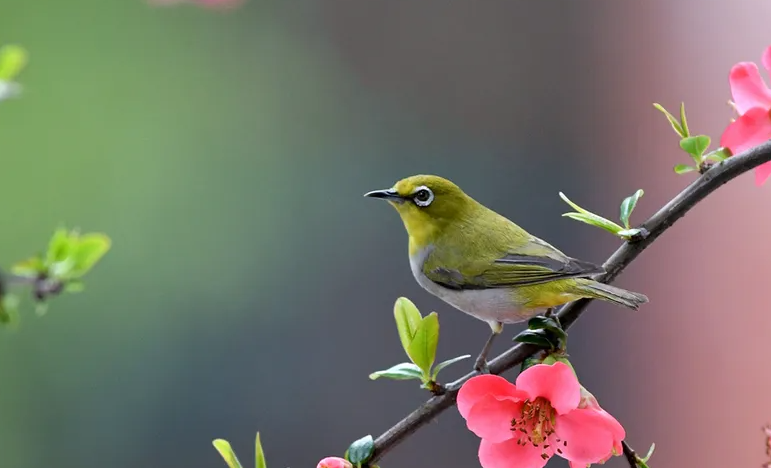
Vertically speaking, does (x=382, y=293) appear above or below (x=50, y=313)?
below

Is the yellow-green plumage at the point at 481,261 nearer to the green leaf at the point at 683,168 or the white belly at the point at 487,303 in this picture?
the white belly at the point at 487,303

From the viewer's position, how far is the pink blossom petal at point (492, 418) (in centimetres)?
46

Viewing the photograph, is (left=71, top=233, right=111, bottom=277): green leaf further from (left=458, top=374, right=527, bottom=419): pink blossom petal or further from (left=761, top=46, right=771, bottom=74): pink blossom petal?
(left=761, top=46, right=771, bottom=74): pink blossom petal

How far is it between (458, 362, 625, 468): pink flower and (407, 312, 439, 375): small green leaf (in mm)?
38

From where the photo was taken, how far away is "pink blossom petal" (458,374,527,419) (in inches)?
A: 17.7

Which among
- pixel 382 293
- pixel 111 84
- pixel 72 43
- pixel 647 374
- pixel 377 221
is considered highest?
pixel 72 43

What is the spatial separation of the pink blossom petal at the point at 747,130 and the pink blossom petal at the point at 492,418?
237mm

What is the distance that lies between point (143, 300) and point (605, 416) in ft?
3.65

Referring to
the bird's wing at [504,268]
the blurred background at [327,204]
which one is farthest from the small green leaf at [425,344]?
the blurred background at [327,204]

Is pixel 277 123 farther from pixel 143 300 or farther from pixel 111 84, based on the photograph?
pixel 143 300

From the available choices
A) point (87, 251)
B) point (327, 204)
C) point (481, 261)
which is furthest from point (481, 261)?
point (327, 204)

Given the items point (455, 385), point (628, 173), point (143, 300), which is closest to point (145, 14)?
point (143, 300)

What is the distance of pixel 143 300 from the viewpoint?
140 centimetres

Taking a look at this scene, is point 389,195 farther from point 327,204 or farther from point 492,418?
point 327,204
